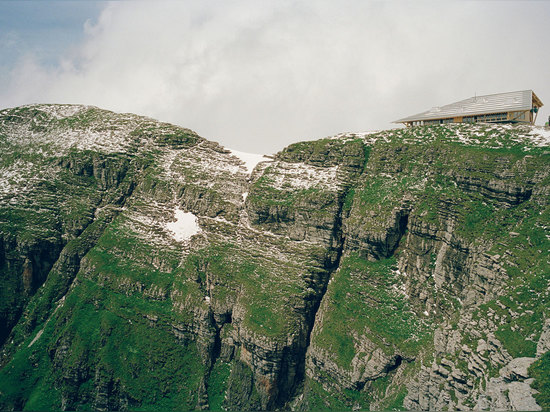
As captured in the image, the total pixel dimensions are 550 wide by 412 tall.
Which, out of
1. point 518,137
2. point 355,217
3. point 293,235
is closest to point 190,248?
point 293,235

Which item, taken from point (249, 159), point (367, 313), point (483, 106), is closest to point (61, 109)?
point (249, 159)

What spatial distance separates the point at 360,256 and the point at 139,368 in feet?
136

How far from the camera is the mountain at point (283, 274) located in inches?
1753

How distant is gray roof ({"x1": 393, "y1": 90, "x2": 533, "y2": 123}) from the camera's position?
62.8 m

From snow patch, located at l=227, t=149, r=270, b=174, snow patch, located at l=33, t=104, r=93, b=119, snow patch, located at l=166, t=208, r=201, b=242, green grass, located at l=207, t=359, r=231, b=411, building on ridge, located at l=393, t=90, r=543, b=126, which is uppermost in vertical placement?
snow patch, located at l=33, t=104, r=93, b=119

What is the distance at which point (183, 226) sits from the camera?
77.0 meters

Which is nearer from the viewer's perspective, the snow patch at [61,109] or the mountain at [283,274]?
the mountain at [283,274]

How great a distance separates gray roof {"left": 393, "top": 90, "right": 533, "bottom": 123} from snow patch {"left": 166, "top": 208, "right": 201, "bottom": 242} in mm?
46838

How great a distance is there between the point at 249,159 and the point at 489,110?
4859 cm

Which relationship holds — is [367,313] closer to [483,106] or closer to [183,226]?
[183,226]

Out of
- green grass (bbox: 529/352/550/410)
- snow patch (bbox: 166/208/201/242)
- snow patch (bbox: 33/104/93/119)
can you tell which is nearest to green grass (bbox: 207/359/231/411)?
snow patch (bbox: 166/208/201/242)

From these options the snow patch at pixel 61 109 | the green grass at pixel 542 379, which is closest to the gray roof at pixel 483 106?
the green grass at pixel 542 379

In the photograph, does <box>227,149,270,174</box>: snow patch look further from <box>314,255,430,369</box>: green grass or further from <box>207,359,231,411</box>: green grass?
<box>207,359,231,411</box>: green grass

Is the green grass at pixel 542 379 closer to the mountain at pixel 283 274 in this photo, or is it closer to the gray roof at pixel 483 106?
the mountain at pixel 283 274
